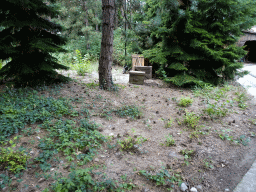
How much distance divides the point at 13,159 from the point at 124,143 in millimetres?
1618

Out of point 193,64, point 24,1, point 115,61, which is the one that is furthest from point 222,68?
point 115,61

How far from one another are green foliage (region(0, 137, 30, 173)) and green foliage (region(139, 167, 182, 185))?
5.19 feet

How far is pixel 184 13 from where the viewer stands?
5.74 m

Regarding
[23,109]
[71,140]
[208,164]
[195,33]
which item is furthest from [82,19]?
[208,164]

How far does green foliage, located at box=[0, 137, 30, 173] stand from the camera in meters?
2.05

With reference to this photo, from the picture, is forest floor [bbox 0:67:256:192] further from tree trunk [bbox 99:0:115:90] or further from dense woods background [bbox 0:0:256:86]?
dense woods background [bbox 0:0:256:86]

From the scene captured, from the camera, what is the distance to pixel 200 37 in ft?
21.2

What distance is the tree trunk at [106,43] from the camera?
456 centimetres

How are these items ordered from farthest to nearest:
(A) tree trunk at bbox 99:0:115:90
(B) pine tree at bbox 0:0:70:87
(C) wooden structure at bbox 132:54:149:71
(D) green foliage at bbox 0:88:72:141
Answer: (C) wooden structure at bbox 132:54:149:71
(A) tree trunk at bbox 99:0:115:90
(B) pine tree at bbox 0:0:70:87
(D) green foliage at bbox 0:88:72:141

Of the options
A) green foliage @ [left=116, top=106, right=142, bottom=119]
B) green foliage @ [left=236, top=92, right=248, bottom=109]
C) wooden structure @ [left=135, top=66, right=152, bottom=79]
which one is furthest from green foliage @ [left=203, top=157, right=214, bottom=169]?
wooden structure @ [left=135, top=66, right=152, bottom=79]

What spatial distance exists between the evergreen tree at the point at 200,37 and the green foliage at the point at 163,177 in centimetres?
455

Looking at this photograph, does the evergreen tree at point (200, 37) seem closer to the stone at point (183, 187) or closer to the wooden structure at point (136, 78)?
the wooden structure at point (136, 78)

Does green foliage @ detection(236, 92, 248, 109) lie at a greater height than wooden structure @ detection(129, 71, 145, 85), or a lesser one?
lesser

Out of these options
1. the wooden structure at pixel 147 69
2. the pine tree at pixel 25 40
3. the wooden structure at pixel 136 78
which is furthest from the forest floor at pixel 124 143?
the wooden structure at pixel 147 69
